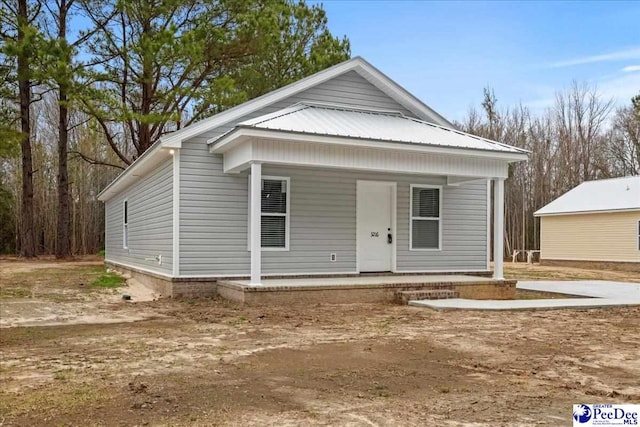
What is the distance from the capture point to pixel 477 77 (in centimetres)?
3428

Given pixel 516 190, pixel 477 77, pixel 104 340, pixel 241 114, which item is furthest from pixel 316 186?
pixel 477 77

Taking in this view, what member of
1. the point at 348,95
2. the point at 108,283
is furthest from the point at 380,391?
the point at 108,283

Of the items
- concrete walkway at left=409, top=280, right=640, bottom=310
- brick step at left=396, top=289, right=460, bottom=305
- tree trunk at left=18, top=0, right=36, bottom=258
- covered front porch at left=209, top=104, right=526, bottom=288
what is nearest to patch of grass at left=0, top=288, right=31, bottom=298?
covered front porch at left=209, top=104, right=526, bottom=288

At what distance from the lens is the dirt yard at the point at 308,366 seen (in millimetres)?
3848

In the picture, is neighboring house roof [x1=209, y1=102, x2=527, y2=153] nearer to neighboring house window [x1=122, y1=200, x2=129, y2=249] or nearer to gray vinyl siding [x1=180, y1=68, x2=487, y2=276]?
gray vinyl siding [x1=180, y1=68, x2=487, y2=276]

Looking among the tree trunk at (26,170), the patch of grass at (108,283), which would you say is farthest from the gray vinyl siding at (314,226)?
the tree trunk at (26,170)

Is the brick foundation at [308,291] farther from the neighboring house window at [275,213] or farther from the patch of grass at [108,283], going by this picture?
the patch of grass at [108,283]

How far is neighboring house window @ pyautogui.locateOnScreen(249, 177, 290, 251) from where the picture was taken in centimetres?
1116

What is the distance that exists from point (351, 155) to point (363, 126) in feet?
3.44

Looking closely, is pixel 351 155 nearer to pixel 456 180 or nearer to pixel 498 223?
pixel 456 180

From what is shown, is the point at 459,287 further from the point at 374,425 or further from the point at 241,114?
the point at 374,425

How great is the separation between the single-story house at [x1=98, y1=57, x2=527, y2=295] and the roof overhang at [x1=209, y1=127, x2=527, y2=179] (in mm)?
23

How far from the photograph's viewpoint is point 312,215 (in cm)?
1159

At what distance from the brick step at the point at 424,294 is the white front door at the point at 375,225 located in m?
1.86
